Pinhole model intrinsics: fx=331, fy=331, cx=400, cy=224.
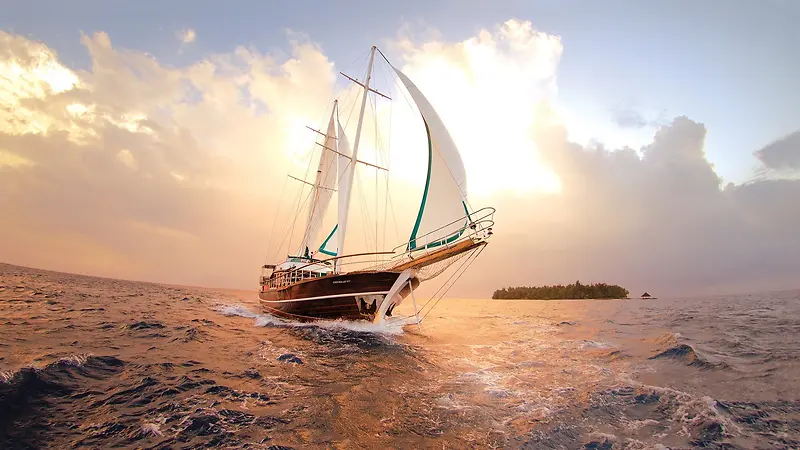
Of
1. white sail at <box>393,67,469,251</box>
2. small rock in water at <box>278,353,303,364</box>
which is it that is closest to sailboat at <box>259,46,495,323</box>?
white sail at <box>393,67,469,251</box>

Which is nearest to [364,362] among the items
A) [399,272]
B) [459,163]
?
[399,272]

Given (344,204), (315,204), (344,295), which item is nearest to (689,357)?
(344,295)

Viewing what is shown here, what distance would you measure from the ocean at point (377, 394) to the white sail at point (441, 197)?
18.0 ft

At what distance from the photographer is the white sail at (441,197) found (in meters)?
16.3

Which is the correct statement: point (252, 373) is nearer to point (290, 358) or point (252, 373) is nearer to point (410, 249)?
point (290, 358)

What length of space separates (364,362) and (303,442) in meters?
5.86

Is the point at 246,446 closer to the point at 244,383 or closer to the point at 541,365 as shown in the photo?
the point at 244,383

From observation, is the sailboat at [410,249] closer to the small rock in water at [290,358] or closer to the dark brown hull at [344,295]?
the dark brown hull at [344,295]

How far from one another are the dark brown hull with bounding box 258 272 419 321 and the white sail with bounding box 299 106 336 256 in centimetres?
1057

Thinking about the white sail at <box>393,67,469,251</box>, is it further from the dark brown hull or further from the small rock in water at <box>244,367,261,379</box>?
the small rock in water at <box>244,367,261,379</box>

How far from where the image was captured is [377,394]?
25.7 feet

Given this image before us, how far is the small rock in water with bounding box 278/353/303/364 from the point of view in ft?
35.3

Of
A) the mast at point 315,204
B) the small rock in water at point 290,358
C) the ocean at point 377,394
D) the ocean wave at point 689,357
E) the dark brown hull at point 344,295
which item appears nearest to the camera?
the ocean at point 377,394

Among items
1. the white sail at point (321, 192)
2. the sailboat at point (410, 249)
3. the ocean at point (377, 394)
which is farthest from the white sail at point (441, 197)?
the white sail at point (321, 192)
